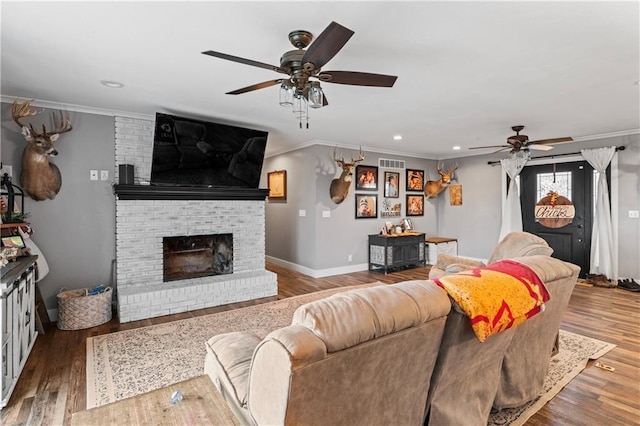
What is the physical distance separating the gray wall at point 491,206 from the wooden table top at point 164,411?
6577 millimetres

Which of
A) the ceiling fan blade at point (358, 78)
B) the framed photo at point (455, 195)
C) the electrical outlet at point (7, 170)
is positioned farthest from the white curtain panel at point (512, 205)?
the electrical outlet at point (7, 170)

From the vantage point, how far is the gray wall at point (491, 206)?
518 cm

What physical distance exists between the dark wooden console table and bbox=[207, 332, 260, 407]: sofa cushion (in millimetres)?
4843

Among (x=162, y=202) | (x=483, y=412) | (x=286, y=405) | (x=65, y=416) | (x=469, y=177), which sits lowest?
(x=65, y=416)

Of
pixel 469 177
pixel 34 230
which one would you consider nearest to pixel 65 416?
pixel 34 230

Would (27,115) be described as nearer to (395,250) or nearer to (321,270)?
(321,270)

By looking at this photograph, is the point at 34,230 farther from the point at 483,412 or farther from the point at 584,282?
the point at 584,282

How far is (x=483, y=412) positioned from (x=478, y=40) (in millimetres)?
2321

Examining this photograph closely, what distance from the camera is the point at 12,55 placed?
2.51 meters

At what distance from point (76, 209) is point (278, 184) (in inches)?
145

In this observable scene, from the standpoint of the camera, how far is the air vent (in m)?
6.82

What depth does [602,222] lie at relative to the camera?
5371 mm

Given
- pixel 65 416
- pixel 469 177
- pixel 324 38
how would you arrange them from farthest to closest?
pixel 469 177 → pixel 65 416 → pixel 324 38

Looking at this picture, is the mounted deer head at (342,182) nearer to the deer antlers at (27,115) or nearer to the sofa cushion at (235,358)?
the deer antlers at (27,115)
